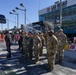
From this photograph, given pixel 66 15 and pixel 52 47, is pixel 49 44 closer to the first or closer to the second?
pixel 52 47

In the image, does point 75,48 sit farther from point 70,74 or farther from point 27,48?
point 70,74

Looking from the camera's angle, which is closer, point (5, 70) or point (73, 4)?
point (5, 70)

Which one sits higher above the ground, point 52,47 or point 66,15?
point 66,15

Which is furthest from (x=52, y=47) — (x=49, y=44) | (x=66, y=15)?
(x=66, y=15)

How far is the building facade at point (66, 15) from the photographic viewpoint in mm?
36188

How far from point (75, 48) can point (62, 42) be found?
7.38 feet

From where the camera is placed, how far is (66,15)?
41438 mm

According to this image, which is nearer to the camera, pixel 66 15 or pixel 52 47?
pixel 52 47

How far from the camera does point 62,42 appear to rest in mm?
10695

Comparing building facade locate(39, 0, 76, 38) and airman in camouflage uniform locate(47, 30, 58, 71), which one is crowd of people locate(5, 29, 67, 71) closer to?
airman in camouflage uniform locate(47, 30, 58, 71)

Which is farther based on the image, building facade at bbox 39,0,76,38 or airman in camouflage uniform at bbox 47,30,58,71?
building facade at bbox 39,0,76,38

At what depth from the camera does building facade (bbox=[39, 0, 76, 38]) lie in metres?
36.2

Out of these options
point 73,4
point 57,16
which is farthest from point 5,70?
point 57,16

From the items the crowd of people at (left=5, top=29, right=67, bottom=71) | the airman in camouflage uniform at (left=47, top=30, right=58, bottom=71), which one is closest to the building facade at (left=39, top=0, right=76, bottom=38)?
the crowd of people at (left=5, top=29, right=67, bottom=71)
